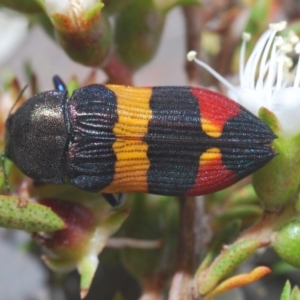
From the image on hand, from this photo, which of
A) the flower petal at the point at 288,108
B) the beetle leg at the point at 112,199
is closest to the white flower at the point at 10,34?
the beetle leg at the point at 112,199

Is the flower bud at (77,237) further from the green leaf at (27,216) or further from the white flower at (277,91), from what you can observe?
the white flower at (277,91)

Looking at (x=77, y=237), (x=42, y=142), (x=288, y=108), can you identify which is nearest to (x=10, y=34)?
(x=42, y=142)

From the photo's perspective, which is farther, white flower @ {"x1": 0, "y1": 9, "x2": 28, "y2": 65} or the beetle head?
white flower @ {"x1": 0, "y1": 9, "x2": 28, "y2": 65}

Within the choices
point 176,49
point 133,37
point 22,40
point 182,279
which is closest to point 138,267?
point 182,279

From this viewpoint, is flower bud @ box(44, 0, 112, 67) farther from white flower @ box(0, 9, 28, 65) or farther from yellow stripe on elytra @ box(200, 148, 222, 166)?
white flower @ box(0, 9, 28, 65)

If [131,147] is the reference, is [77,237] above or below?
below

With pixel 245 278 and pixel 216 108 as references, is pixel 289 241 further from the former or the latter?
pixel 216 108

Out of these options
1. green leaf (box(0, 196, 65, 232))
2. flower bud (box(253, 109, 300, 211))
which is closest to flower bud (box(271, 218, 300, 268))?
flower bud (box(253, 109, 300, 211))
